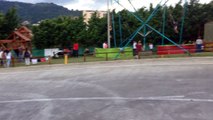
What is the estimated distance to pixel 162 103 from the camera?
11.1m

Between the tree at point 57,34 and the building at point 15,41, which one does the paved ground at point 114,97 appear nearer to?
the building at point 15,41

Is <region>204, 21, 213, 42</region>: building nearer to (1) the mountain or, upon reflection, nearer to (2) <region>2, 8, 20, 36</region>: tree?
(2) <region>2, 8, 20, 36</region>: tree

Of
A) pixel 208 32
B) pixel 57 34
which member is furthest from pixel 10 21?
pixel 208 32

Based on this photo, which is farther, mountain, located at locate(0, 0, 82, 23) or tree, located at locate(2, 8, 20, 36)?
mountain, located at locate(0, 0, 82, 23)

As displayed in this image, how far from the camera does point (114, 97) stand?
12664 millimetres

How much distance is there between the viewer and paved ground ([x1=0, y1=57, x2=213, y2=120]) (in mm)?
10031

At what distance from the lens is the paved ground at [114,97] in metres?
10.0

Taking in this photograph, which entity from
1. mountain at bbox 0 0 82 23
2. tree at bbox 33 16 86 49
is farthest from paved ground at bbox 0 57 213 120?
mountain at bbox 0 0 82 23

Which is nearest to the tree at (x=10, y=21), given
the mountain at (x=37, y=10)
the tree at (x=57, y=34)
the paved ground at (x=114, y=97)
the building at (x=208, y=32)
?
the tree at (x=57, y=34)

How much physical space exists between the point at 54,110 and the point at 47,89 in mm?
4786

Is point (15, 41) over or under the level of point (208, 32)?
under

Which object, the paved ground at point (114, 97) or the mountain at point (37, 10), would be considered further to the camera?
the mountain at point (37, 10)

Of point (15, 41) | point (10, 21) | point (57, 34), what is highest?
point (10, 21)

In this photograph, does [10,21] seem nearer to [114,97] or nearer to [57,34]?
[57,34]
